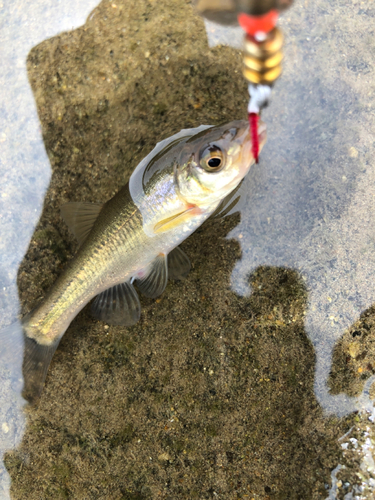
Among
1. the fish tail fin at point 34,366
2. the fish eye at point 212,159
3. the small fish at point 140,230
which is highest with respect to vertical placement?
the fish eye at point 212,159

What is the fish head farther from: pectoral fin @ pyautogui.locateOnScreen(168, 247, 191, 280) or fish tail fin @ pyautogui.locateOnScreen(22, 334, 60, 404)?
fish tail fin @ pyautogui.locateOnScreen(22, 334, 60, 404)

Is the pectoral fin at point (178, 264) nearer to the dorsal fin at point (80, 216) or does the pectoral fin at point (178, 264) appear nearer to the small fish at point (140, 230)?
the small fish at point (140, 230)

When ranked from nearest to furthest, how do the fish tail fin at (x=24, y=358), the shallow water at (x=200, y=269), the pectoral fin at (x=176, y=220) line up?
the pectoral fin at (x=176, y=220), the shallow water at (x=200, y=269), the fish tail fin at (x=24, y=358)

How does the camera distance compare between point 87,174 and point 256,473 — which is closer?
point 256,473

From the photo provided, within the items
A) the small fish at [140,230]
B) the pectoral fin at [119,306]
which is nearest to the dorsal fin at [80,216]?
the small fish at [140,230]

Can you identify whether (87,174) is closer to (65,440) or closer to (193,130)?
(193,130)

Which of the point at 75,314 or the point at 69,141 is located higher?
the point at 69,141

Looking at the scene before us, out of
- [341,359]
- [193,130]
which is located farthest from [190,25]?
[341,359]
